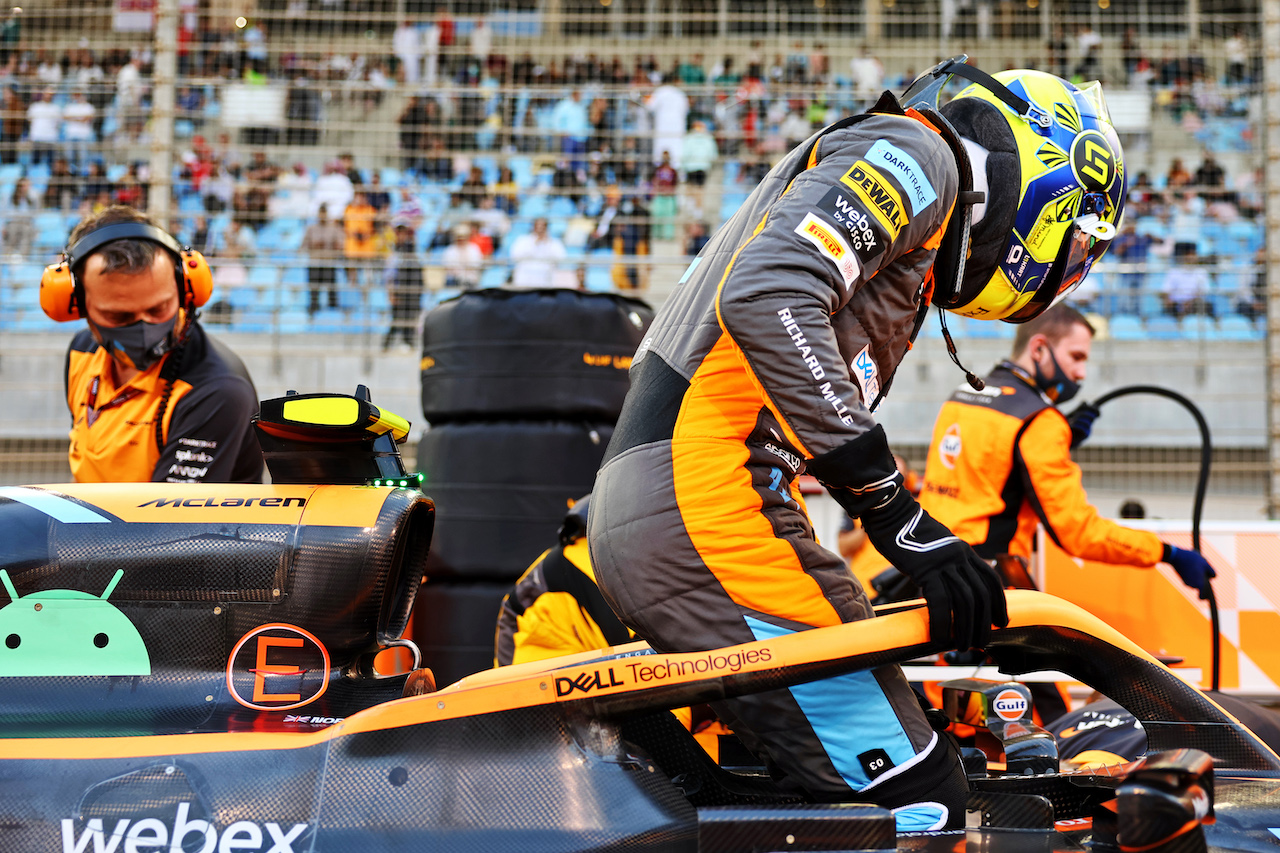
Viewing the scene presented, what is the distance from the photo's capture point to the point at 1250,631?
4.60 meters

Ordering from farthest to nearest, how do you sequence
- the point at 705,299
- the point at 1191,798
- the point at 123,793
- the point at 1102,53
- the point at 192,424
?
1. the point at 1102,53
2. the point at 192,424
3. the point at 705,299
4. the point at 123,793
5. the point at 1191,798

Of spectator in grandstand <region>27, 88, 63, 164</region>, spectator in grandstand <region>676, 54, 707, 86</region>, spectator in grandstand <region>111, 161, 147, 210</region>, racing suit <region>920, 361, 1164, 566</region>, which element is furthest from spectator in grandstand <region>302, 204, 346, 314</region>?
racing suit <region>920, 361, 1164, 566</region>

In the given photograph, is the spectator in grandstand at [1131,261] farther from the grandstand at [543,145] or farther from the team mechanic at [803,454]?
the team mechanic at [803,454]

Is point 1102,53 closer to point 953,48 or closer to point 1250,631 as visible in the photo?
point 953,48

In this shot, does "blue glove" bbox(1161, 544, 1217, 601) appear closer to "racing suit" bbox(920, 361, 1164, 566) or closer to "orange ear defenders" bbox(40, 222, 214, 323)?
"racing suit" bbox(920, 361, 1164, 566)

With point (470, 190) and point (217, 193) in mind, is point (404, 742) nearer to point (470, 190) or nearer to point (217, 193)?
point (217, 193)

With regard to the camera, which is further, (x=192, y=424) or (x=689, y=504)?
(x=192, y=424)

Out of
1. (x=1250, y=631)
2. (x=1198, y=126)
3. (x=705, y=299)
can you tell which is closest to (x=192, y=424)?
(x=705, y=299)

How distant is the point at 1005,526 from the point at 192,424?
3.05 metres

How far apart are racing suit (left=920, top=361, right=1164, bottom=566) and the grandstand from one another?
9.26ft

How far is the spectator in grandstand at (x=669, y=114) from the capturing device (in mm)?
8320

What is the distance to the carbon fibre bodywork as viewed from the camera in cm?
163

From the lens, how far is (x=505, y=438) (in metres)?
4.36

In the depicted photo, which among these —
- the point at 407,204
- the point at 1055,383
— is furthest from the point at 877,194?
the point at 407,204
